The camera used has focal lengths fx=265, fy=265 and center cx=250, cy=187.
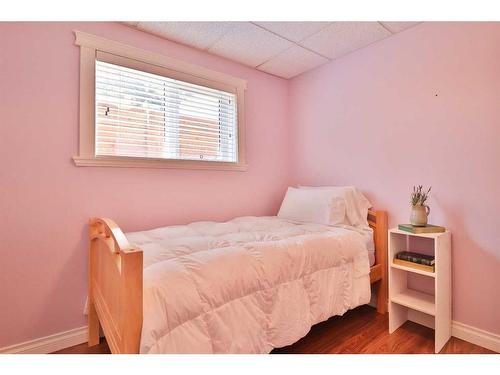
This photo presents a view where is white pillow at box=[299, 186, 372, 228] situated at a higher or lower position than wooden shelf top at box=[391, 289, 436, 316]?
higher

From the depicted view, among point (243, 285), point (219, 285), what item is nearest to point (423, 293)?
point (243, 285)

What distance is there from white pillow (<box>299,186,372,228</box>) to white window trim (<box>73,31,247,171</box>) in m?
0.94

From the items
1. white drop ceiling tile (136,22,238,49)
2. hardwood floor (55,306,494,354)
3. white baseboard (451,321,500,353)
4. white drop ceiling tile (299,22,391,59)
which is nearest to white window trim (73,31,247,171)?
white drop ceiling tile (136,22,238,49)

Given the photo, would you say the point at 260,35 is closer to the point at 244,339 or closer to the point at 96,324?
the point at 244,339

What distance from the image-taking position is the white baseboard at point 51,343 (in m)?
1.55

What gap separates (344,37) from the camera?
213 cm

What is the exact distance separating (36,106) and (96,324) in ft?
4.60

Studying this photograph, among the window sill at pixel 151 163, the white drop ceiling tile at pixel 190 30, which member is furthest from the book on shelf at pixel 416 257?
the white drop ceiling tile at pixel 190 30

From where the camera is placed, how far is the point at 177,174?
2.18 metres

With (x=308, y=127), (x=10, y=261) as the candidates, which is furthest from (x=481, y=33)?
(x=10, y=261)

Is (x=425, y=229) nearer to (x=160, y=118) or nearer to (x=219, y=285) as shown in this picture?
(x=219, y=285)

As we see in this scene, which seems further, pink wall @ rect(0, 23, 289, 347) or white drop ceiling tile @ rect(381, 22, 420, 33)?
white drop ceiling tile @ rect(381, 22, 420, 33)

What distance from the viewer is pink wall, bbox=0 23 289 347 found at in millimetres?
1539

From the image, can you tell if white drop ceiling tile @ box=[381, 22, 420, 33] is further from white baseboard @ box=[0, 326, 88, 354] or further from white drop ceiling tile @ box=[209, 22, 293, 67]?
white baseboard @ box=[0, 326, 88, 354]
